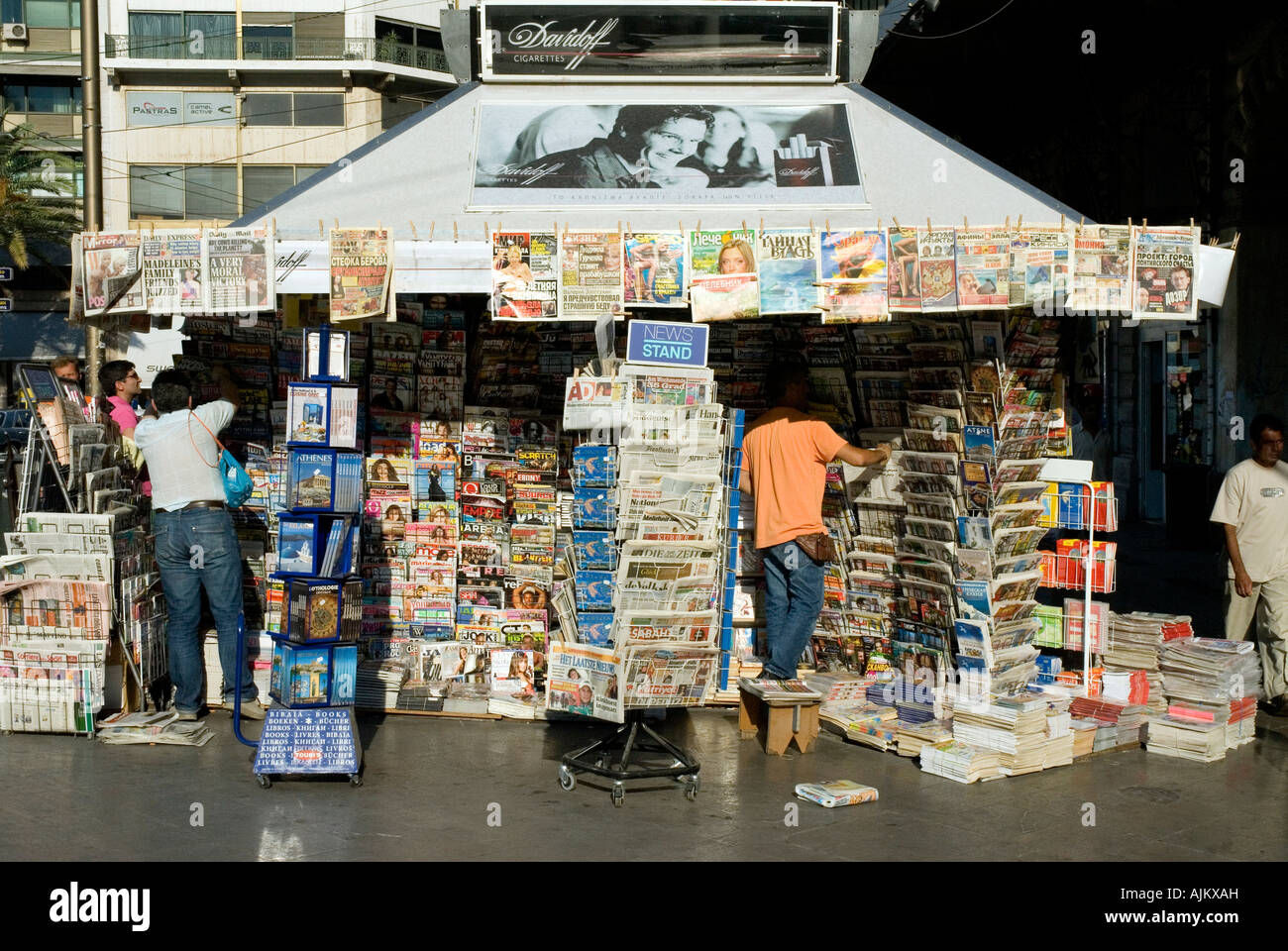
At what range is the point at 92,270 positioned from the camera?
658 centimetres

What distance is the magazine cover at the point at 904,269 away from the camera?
20.5 feet

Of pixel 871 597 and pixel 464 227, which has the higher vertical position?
pixel 464 227

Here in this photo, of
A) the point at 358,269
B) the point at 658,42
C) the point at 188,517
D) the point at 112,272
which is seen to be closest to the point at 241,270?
the point at 358,269

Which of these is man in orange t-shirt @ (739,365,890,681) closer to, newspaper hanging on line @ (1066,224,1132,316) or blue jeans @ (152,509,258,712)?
newspaper hanging on line @ (1066,224,1132,316)

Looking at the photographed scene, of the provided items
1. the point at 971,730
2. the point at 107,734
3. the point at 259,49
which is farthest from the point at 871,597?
the point at 259,49

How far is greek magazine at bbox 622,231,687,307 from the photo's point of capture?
628 cm

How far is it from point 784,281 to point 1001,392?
4.83ft

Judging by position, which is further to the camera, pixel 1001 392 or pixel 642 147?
pixel 642 147

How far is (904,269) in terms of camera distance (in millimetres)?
6258

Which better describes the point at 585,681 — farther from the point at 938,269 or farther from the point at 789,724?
the point at 938,269

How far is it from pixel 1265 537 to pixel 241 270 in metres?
5.92

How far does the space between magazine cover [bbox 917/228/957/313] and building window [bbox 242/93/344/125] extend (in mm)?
33368
